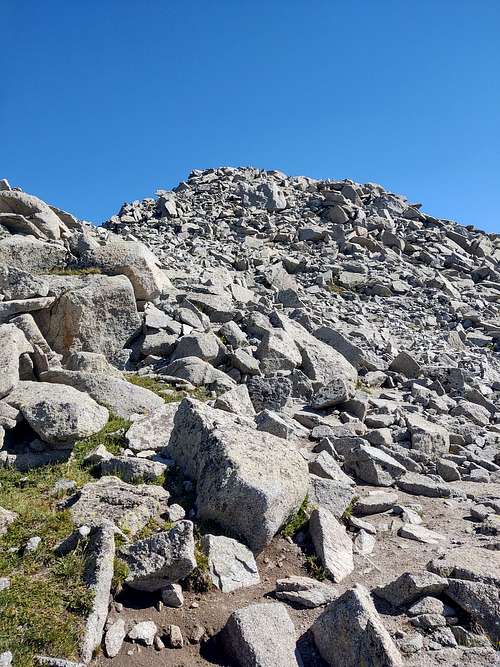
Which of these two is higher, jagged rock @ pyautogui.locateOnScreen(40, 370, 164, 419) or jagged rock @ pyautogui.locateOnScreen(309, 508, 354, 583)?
jagged rock @ pyautogui.locateOnScreen(40, 370, 164, 419)

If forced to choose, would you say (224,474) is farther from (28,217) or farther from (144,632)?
(28,217)

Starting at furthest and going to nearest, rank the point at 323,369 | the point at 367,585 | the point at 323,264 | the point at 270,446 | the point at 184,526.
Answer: the point at 323,264, the point at 323,369, the point at 270,446, the point at 367,585, the point at 184,526

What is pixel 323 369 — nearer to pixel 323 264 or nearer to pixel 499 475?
pixel 499 475

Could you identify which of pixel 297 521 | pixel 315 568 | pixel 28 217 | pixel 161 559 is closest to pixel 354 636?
pixel 315 568

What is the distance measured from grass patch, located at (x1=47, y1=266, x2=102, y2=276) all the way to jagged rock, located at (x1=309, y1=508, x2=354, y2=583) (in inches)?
402

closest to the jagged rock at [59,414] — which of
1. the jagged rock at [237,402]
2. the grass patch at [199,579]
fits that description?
the jagged rock at [237,402]

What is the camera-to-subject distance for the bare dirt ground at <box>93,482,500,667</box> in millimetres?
5406

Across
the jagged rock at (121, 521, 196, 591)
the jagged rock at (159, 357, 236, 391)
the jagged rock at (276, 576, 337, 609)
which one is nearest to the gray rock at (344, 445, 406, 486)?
the jagged rock at (159, 357, 236, 391)

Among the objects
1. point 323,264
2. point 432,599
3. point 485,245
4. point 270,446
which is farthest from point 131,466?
point 485,245

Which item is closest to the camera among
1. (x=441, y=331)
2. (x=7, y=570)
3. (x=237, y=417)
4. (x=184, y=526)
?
(x=7, y=570)

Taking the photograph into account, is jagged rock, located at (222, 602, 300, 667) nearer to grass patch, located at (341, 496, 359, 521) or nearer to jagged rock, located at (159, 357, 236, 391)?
grass patch, located at (341, 496, 359, 521)

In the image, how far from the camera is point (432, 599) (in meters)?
6.29

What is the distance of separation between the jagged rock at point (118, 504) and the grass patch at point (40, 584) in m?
0.29

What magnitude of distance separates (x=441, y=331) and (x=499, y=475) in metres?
13.7
